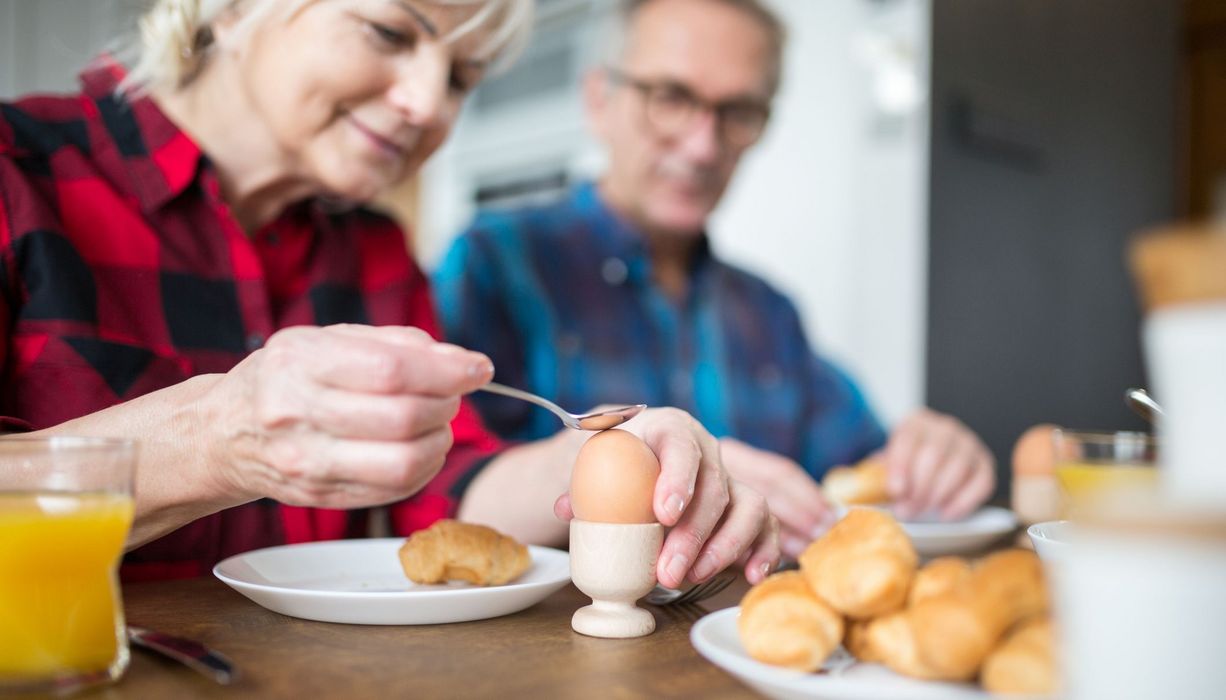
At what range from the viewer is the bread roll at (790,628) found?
56cm

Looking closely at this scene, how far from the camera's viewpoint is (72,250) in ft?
3.59

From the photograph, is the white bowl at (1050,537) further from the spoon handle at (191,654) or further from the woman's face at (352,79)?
the woman's face at (352,79)

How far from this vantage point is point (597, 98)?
2225 millimetres

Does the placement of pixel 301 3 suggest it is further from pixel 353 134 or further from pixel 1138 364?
pixel 1138 364

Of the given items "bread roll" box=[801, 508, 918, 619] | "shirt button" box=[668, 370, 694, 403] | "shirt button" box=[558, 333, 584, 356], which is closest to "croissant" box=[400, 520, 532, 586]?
"bread roll" box=[801, 508, 918, 619]

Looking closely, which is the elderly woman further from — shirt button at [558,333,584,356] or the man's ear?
the man's ear

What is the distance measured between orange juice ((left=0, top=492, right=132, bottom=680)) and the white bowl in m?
0.61

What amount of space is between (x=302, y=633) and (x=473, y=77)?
86 centimetres

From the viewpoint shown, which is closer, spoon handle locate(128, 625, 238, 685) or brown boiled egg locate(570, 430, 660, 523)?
spoon handle locate(128, 625, 238, 685)

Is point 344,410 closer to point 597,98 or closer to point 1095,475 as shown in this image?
point 1095,475

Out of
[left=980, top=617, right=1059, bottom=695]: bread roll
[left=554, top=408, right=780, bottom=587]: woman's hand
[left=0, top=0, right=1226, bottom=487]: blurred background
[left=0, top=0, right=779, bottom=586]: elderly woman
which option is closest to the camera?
[left=980, top=617, right=1059, bottom=695]: bread roll

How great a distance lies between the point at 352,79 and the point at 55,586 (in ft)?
2.49

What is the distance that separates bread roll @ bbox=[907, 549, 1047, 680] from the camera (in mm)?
525

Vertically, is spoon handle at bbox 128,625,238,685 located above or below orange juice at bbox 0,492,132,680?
below
